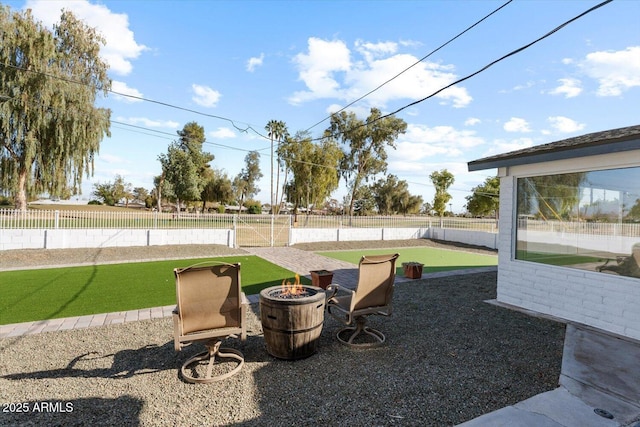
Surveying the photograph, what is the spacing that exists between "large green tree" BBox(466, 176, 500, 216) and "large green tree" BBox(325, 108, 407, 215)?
1107 cm

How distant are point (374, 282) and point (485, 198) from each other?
126 ft

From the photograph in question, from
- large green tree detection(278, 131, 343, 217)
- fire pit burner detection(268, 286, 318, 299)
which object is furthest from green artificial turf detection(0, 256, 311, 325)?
large green tree detection(278, 131, 343, 217)

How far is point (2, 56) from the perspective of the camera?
46.9 ft

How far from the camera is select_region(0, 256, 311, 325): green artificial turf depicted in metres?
5.43

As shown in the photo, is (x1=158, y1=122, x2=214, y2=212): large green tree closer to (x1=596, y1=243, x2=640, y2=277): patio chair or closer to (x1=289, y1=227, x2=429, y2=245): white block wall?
(x1=289, y1=227, x2=429, y2=245): white block wall

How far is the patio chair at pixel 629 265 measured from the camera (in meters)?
4.44

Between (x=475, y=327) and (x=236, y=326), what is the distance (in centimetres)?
355

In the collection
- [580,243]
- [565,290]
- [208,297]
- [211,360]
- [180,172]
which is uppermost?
[180,172]

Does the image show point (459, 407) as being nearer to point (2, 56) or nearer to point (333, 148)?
point (2, 56)

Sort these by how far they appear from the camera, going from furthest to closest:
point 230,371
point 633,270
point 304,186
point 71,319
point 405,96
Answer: point 304,186 < point 405,96 < point 71,319 < point 633,270 < point 230,371

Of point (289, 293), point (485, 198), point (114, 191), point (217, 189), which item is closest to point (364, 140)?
point (485, 198)

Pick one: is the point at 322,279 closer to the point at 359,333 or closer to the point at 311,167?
the point at 359,333

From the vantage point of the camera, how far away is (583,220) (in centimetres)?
526

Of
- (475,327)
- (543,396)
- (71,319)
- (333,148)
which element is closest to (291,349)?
(543,396)
